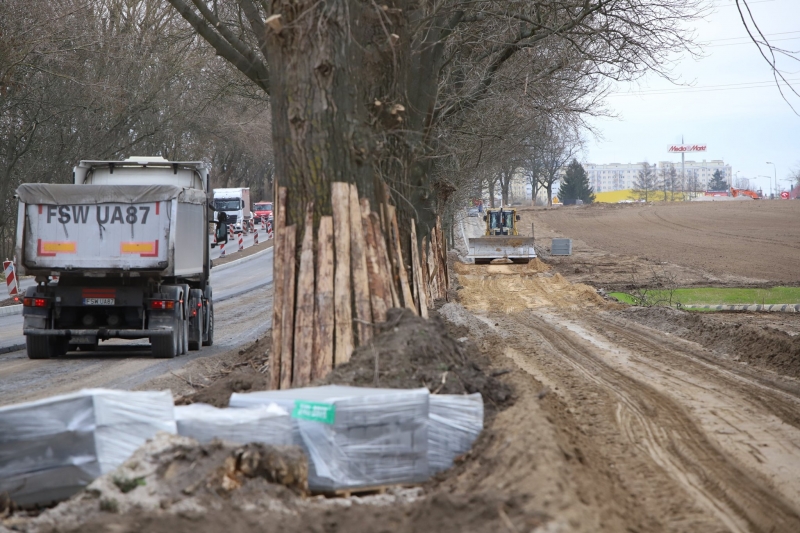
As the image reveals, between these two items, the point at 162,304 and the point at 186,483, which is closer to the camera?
the point at 186,483

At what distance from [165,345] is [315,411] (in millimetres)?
9639

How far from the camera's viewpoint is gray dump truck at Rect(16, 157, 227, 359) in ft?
44.8

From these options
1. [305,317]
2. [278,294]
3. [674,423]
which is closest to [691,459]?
[674,423]

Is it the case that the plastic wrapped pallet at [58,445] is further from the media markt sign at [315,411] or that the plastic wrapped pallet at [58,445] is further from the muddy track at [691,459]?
the muddy track at [691,459]

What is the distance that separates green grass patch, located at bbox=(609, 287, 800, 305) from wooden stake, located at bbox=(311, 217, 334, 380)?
14.4 metres

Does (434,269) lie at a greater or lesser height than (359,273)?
lesser

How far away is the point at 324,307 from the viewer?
25.4ft

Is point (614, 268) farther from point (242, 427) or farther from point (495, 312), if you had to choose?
point (242, 427)

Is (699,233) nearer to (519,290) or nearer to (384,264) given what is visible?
(519,290)

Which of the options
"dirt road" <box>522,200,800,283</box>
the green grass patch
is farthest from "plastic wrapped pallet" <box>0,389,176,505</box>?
"dirt road" <box>522,200,800,283</box>

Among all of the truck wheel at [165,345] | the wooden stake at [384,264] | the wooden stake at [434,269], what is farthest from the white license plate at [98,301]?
the wooden stake at [434,269]

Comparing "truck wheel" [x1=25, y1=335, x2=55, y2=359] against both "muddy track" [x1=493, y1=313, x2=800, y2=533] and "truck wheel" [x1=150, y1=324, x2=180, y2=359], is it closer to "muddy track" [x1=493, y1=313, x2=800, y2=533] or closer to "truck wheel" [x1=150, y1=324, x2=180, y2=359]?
"truck wheel" [x1=150, y1=324, x2=180, y2=359]

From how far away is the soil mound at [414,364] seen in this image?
21.8ft

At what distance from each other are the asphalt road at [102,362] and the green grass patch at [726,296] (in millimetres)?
10421
